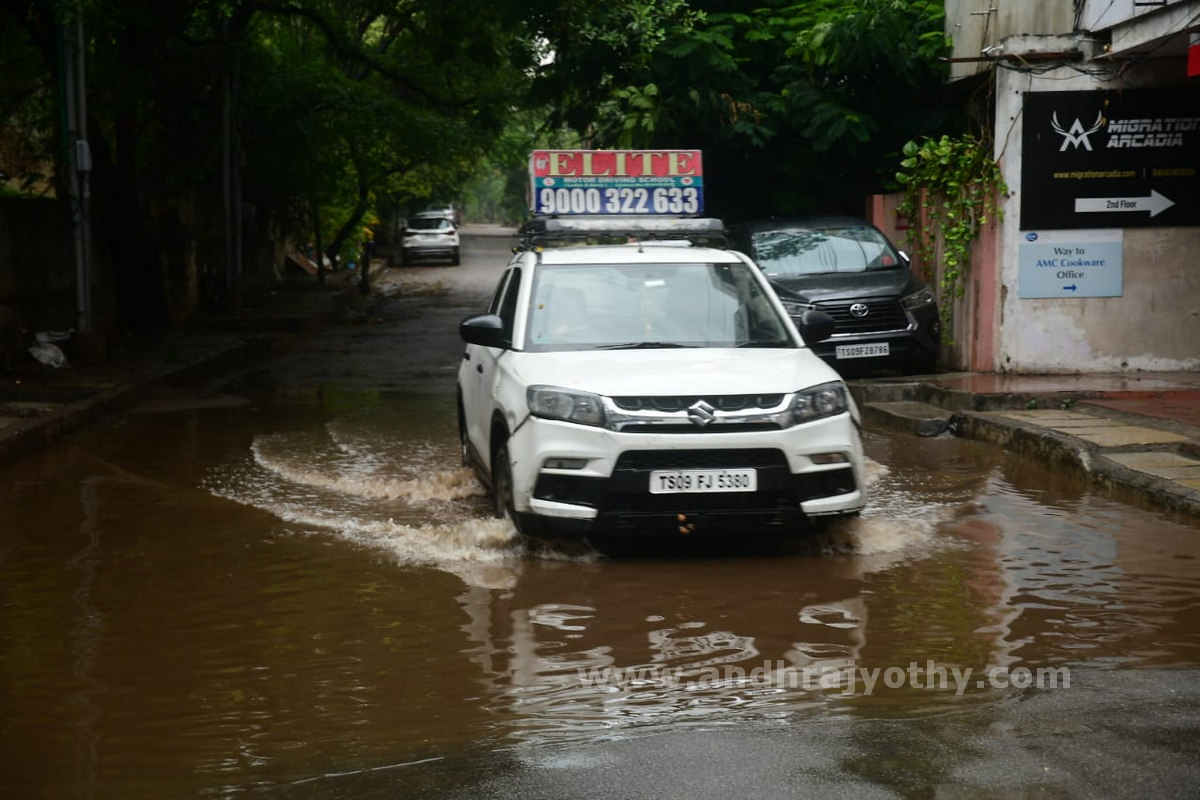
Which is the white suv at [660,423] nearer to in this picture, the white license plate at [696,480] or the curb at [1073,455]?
the white license plate at [696,480]

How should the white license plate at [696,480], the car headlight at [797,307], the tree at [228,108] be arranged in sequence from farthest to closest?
1. the tree at [228,108]
2. the car headlight at [797,307]
3. the white license plate at [696,480]

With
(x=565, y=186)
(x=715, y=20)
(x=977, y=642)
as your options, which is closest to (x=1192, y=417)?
(x=565, y=186)

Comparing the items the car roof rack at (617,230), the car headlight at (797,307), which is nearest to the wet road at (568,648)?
the car roof rack at (617,230)

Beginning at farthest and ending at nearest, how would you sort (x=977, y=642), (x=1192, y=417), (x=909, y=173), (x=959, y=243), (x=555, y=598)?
(x=909, y=173)
(x=959, y=243)
(x=1192, y=417)
(x=555, y=598)
(x=977, y=642)

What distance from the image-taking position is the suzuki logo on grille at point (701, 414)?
6641 millimetres

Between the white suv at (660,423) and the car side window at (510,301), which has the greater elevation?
the car side window at (510,301)

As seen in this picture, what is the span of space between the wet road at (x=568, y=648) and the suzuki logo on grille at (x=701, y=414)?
746mm

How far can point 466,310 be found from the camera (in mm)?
27594

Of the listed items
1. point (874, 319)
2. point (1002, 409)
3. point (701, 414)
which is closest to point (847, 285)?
point (874, 319)

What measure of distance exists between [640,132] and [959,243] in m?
5.28

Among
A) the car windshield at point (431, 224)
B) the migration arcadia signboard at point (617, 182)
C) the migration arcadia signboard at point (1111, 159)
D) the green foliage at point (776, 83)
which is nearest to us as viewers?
the migration arcadia signboard at point (617, 182)

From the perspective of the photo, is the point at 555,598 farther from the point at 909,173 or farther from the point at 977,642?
the point at 909,173

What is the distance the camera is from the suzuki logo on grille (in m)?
6.64

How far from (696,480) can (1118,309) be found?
340 inches
